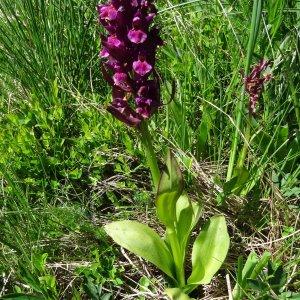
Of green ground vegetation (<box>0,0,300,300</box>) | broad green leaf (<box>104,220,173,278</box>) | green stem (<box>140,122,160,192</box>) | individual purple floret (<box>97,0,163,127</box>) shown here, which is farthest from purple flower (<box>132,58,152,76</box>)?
broad green leaf (<box>104,220,173,278</box>)

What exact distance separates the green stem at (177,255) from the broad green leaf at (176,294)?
0.06 m

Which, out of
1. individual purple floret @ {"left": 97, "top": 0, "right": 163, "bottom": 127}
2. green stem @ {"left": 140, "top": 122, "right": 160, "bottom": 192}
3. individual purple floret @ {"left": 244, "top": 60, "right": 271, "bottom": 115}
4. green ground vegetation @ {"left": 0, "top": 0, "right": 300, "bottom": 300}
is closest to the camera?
individual purple floret @ {"left": 97, "top": 0, "right": 163, "bottom": 127}

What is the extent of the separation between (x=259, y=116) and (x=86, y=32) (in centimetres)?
76

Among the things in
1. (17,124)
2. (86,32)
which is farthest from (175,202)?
(86,32)

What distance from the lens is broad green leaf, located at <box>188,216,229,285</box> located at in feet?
4.50

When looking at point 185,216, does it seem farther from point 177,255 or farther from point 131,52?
point 131,52

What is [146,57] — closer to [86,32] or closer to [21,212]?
[21,212]

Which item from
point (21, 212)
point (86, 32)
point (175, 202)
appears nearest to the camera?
point (175, 202)

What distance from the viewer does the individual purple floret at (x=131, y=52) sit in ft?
3.86

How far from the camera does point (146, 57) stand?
1.22 metres

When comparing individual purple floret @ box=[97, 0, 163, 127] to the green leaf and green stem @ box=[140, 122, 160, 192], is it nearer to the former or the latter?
green stem @ box=[140, 122, 160, 192]

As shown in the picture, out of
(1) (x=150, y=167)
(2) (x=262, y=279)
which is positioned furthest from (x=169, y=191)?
(2) (x=262, y=279)

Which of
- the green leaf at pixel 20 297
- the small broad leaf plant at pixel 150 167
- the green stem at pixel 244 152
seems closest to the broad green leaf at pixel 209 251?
the small broad leaf plant at pixel 150 167

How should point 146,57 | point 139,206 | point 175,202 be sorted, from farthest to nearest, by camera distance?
point 139,206 < point 175,202 < point 146,57
